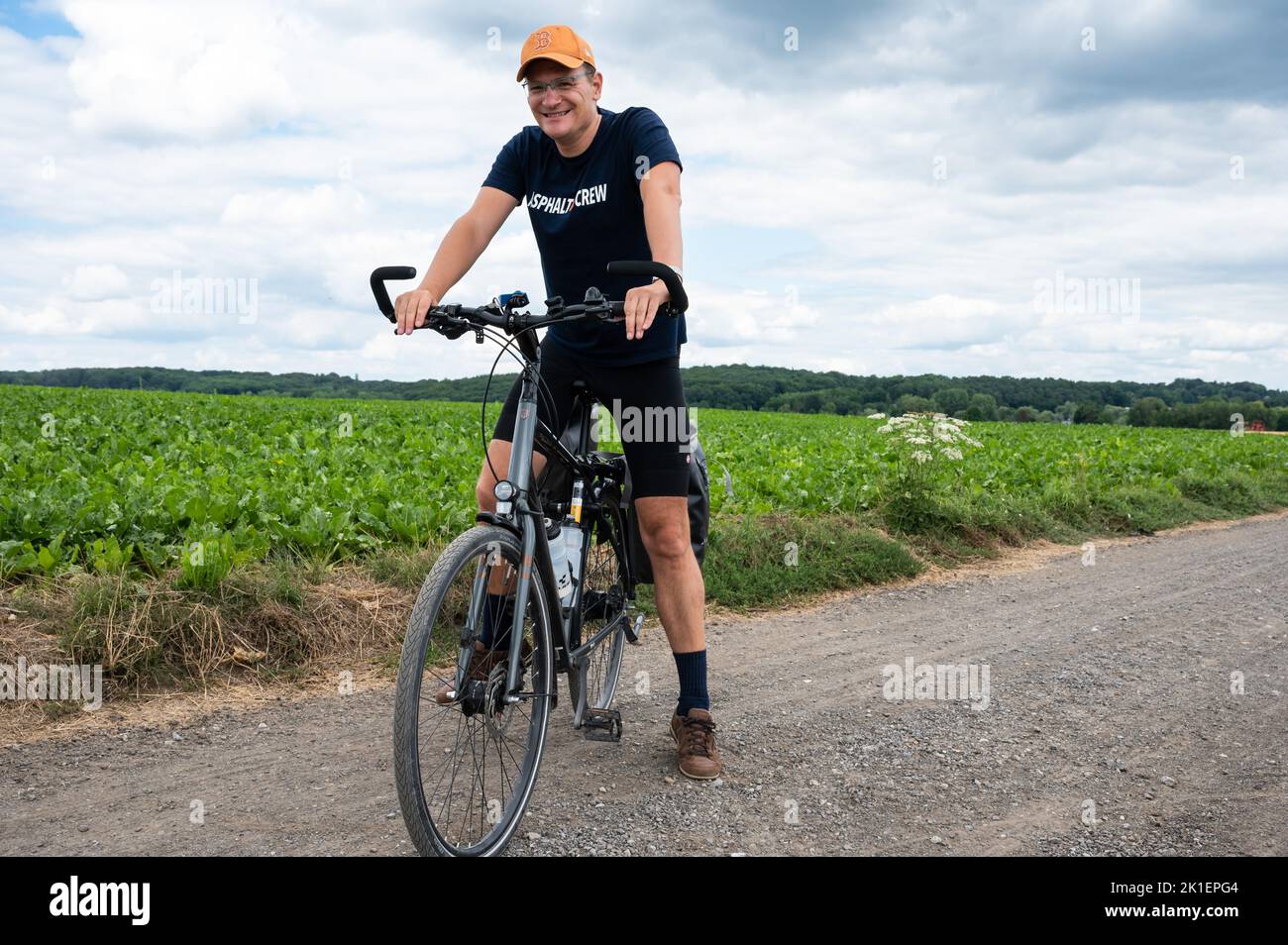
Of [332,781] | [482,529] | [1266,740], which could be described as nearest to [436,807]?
[332,781]

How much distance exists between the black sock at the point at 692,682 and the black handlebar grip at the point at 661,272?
155 centimetres

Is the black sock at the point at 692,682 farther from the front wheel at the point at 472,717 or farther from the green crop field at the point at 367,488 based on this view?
the green crop field at the point at 367,488

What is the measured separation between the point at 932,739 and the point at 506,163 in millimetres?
2912

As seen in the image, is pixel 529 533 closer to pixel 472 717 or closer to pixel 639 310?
pixel 472 717

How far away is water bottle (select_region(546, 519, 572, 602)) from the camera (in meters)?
3.32

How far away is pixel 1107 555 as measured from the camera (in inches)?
361

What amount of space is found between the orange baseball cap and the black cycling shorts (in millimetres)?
1006

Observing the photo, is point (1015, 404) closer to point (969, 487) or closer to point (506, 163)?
point (969, 487)

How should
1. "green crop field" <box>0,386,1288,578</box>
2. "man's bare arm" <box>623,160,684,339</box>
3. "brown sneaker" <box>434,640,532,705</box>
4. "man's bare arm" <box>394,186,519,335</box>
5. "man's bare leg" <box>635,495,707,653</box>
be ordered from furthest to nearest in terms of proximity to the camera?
"green crop field" <box>0,386,1288,578</box> → "man's bare leg" <box>635,495,707,653</box> → "man's bare arm" <box>394,186,519,335</box> → "man's bare arm" <box>623,160,684,339</box> → "brown sneaker" <box>434,640,532,705</box>

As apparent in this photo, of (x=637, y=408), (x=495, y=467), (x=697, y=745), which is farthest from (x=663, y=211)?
(x=697, y=745)

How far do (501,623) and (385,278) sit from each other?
1.23 metres

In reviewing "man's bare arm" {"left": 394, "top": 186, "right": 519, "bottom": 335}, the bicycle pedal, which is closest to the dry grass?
the bicycle pedal

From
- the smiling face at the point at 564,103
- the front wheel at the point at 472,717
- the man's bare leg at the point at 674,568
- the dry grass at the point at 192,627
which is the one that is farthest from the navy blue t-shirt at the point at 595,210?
the dry grass at the point at 192,627

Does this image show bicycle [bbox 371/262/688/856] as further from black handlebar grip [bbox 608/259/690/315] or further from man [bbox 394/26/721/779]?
man [bbox 394/26/721/779]
